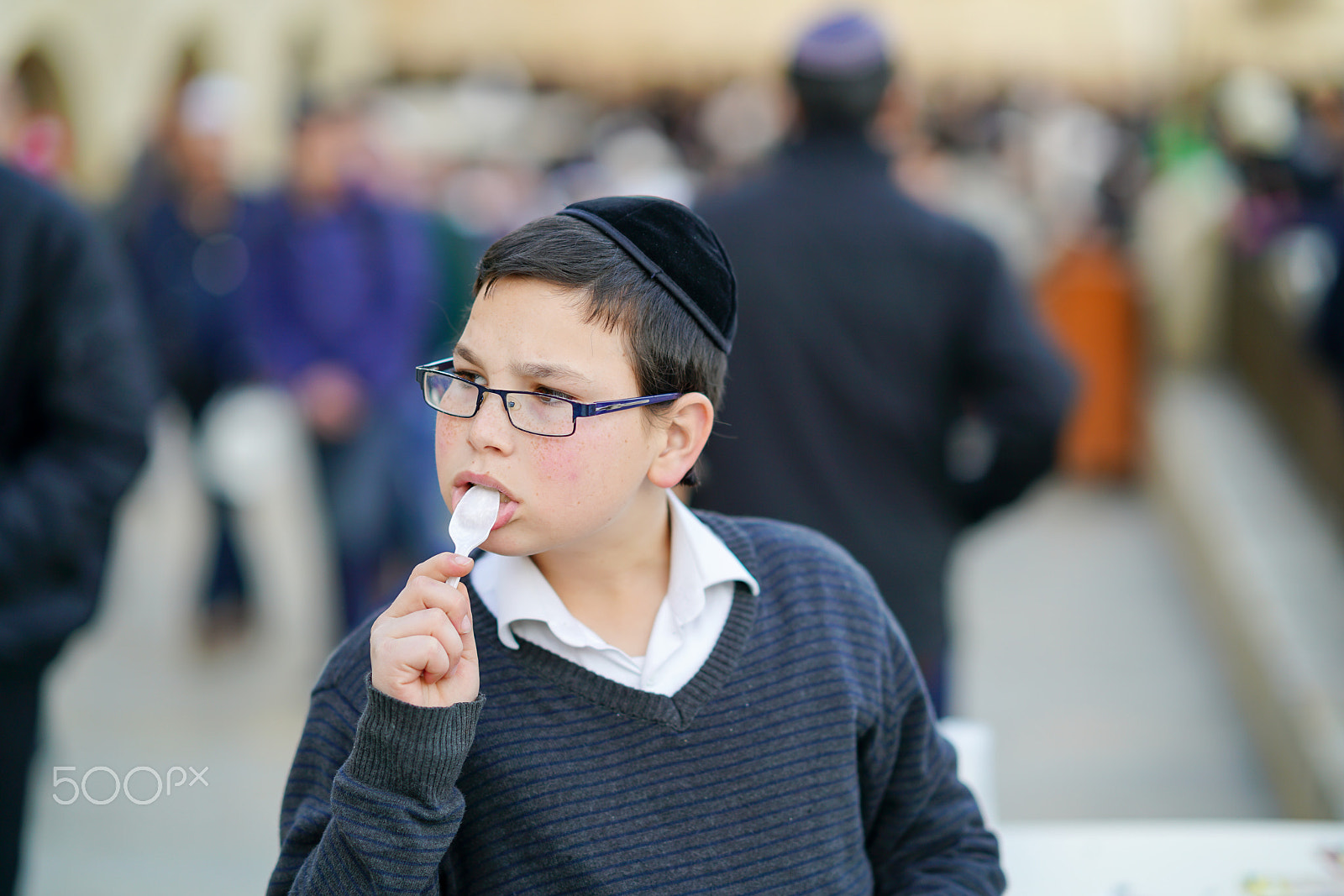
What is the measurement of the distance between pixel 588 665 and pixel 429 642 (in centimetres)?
25

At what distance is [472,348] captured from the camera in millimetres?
1457

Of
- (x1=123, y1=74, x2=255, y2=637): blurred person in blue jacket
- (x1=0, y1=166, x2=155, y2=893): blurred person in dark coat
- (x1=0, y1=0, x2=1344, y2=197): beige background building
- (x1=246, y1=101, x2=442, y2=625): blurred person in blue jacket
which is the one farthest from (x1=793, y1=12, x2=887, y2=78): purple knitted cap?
(x1=0, y1=0, x2=1344, y2=197): beige background building

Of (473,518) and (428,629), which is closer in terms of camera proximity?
(428,629)

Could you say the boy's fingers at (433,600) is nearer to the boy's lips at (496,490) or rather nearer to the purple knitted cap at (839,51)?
the boy's lips at (496,490)

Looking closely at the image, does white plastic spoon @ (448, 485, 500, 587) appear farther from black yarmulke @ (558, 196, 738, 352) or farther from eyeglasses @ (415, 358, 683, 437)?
black yarmulke @ (558, 196, 738, 352)

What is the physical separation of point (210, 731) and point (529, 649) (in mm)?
3752

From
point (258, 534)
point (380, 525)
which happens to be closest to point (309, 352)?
point (380, 525)

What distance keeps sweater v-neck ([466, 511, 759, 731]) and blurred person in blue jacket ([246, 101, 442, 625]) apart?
143 inches

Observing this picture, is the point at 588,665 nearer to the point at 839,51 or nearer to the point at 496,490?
the point at 496,490

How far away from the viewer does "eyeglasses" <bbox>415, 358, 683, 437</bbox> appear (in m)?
1.44

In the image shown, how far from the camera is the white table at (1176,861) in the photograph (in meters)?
1.99

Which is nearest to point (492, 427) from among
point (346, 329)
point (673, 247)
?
point (673, 247)

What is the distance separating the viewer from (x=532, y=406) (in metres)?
1.44

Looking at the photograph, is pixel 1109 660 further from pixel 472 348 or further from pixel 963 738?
pixel 472 348
